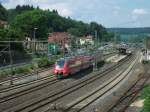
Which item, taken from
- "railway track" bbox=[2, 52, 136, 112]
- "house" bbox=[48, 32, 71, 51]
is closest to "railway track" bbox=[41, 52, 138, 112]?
"railway track" bbox=[2, 52, 136, 112]

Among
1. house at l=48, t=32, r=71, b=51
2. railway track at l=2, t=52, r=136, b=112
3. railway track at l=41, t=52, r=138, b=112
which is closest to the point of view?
railway track at l=2, t=52, r=136, b=112

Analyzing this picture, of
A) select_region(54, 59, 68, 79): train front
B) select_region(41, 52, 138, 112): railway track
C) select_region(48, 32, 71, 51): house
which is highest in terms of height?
select_region(48, 32, 71, 51): house

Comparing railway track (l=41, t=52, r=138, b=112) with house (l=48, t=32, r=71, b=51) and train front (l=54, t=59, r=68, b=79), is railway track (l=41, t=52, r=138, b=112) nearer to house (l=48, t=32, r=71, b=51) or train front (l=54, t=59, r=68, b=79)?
train front (l=54, t=59, r=68, b=79)

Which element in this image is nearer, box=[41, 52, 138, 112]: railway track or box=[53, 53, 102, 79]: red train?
box=[41, 52, 138, 112]: railway track

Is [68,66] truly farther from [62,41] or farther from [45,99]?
[62,41]

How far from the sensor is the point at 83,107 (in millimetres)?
30766

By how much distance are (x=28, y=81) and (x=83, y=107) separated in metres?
18.9

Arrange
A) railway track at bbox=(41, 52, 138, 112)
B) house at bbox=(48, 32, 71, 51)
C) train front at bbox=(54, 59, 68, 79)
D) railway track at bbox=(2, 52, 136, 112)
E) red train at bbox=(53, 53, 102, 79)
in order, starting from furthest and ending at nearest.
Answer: house at bbox=(48, 32, 71, 51), red train at bbox=(53, 53, 102, 79), train front at bbox=(54, 59, 68, 79), railway track at bbox=(41, 52, 138, 112), railway track at bbox=(2, 52, 136, 112)

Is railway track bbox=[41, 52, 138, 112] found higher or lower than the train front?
lower

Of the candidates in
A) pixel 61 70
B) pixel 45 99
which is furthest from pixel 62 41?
pixel 45 99

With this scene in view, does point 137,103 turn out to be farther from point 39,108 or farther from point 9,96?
point 9,96

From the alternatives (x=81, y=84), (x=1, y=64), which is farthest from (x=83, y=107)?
(x=1, y=64)

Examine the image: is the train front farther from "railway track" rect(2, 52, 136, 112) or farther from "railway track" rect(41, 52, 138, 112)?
"railway track" rect(41, 52, 138, 112)

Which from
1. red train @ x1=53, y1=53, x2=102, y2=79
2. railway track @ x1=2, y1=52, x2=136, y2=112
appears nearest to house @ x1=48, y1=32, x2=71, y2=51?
red train @ x1=53, y1=53, x2=102, y2=79
